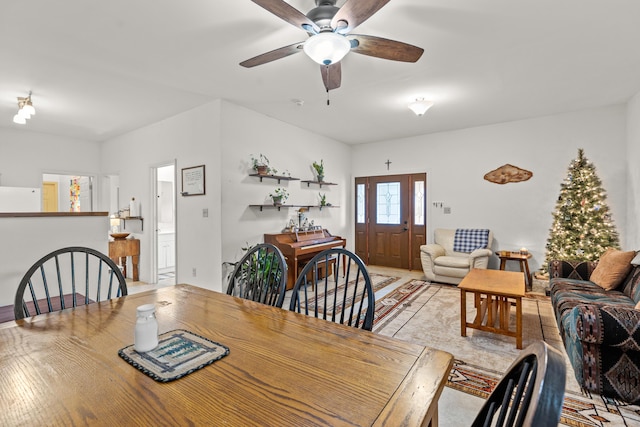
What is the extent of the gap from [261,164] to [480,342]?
3.40m

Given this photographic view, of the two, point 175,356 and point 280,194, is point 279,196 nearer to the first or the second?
point 280,194

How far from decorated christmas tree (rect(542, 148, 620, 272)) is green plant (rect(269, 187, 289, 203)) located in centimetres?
400

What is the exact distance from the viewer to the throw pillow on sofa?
2902 millimetres

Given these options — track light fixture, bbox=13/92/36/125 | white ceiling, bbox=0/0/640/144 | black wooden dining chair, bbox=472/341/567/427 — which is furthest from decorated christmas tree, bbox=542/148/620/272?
track light fixture, bbox=13/92/36/125

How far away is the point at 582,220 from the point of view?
4234 millimetres

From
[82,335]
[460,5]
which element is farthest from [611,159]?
[82,335]

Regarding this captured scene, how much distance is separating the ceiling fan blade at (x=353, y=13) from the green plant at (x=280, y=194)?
9.63ft

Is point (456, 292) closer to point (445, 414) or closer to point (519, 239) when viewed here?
point (519, 239)

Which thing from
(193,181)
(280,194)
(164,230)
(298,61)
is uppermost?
(298,61)

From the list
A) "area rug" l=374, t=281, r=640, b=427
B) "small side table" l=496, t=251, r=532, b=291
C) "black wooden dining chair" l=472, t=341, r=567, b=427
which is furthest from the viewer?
"small side table" l=496, t=251, r=532, b=291

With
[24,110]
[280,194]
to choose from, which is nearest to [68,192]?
[24,110]

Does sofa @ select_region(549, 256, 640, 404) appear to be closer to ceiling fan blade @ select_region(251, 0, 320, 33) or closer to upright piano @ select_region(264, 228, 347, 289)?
ceiling fan blade @ select_region(251, 0, 320, 33)

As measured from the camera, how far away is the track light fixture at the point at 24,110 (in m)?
3.42

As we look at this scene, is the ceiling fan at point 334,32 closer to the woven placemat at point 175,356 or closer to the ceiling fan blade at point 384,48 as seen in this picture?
the ceiling fan blade at point 384,48
